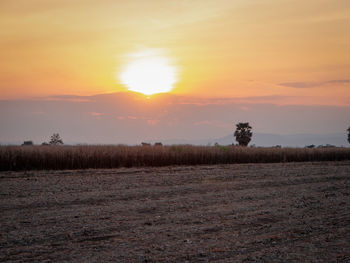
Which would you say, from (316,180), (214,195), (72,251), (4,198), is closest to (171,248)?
(72,251)

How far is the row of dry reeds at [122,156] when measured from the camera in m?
21.7

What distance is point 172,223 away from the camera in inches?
340

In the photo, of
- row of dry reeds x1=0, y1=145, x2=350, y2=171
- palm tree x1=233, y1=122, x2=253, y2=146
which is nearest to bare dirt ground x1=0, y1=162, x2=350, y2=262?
row of dry reeds x1=0, y1=145, x2=350, y2=171

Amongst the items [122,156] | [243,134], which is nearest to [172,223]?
[122,156]

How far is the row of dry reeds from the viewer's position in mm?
21719

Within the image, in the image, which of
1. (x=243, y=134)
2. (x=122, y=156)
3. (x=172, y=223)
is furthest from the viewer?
(x=243, y=134)

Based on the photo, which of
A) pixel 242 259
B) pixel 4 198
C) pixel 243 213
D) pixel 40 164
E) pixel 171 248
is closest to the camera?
pixel 242 259

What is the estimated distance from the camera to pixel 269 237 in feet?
25.1

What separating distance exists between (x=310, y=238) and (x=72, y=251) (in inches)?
169

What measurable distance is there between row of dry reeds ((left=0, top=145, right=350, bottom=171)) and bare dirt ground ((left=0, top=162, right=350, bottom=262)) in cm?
771

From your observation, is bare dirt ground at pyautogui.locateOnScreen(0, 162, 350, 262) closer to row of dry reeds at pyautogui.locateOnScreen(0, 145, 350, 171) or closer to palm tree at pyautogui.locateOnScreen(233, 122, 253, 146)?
row of dry reeds at pyautogui.locateOnScreen(0, 145, 350, 171)

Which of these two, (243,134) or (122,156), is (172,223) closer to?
(122,156)

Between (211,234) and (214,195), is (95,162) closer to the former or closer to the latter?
(214,195)

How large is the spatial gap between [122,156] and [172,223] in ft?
53.8
